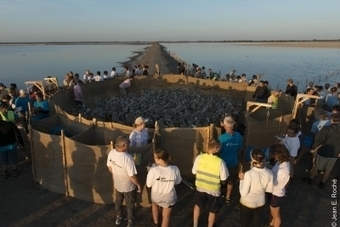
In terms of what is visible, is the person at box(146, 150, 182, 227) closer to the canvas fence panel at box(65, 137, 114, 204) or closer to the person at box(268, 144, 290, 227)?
the person at box(268, 144, 290, 227)

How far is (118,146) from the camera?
4.86 metres

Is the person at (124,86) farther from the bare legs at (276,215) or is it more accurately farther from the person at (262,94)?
the bare legs at (276,215)

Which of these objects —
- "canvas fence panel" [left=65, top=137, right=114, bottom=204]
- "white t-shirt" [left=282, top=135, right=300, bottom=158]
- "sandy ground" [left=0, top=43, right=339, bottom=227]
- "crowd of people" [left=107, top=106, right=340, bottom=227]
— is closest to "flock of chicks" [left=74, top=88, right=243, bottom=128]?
"canvas fence panel" [left=65, top=137, right=114, bottom=204]

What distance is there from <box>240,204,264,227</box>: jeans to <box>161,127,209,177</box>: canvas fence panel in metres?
2.60

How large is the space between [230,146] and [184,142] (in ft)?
4.90

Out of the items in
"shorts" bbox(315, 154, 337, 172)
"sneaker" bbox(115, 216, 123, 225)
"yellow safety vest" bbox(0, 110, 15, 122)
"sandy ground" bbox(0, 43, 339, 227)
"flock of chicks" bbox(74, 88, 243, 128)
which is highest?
"yellow safety vest" bbox(0, 110, 15, 122)

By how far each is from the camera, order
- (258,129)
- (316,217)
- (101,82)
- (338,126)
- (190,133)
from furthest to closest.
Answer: (101,82) → (258,129) → (190,133) → (338,126) → (316,217)

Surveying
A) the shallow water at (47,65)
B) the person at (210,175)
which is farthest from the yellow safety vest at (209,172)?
the shallow water at (47,65)

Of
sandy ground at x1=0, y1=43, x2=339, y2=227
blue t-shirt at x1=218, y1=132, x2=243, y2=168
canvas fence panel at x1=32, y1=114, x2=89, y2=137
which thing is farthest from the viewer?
canvas fence panel at x1=32, y1=114, x2=89, y2=137

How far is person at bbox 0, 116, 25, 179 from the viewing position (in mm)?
6871

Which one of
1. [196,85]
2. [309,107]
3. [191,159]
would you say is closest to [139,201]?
[191,159]

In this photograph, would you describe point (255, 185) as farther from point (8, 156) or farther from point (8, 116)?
point (8, 116)

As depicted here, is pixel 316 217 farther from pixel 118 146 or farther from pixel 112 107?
pixel 112 107

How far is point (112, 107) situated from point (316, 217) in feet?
31.4
